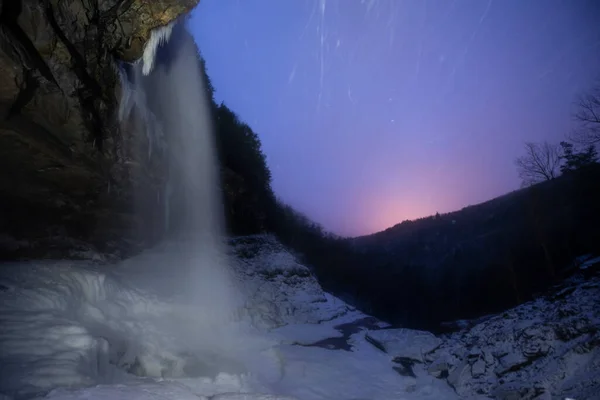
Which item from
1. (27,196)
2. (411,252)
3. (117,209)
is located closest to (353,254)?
(411,252)

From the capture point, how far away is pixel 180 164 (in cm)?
1869

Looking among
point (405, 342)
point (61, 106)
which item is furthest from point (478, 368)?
point (61, 106)

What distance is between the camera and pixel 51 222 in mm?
12211

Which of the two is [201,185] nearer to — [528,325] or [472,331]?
[472,331]

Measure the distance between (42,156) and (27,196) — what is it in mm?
1905

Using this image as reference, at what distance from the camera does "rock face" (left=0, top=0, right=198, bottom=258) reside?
847cm

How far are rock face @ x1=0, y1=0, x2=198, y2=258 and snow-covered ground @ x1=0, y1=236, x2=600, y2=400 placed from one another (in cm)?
294

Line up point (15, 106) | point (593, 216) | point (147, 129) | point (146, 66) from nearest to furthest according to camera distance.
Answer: point (15, 106) < point (146, 66) < point (147, 129) < point (593, 216)

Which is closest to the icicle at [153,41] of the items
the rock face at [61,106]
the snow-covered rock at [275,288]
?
the rock face at [61,106]

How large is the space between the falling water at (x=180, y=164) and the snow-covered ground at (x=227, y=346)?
213 millimetres

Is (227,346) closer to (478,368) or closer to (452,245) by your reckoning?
(478,368)

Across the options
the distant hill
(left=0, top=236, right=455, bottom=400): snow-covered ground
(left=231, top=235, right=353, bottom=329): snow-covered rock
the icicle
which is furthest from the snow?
the distant hill

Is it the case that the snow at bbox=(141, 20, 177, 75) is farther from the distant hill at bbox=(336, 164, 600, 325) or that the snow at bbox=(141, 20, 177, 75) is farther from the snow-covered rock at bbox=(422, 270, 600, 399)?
the distant hill at bbox=(336, 164, 600, 325)

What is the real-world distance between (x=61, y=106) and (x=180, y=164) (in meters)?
8.99
